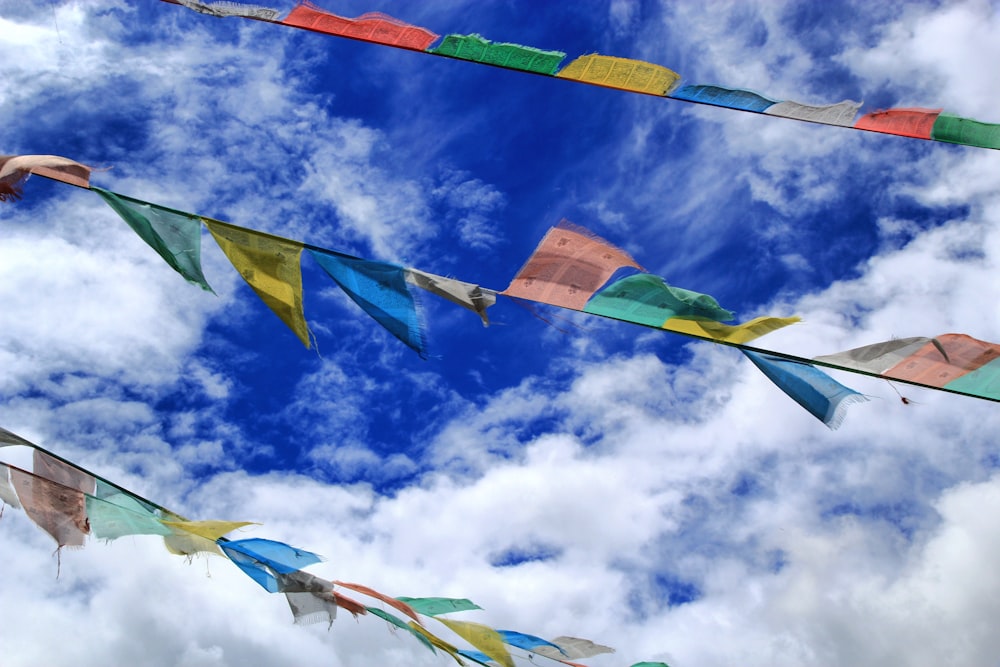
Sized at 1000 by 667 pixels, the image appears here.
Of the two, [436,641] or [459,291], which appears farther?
[436,641]

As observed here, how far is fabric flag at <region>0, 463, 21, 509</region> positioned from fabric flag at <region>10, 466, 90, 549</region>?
37 millimetres

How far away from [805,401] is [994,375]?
3.16 ft

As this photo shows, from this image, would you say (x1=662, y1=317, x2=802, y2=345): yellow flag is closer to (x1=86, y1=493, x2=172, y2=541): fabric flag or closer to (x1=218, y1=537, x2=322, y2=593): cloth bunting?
(x1=218, y1=537, x2=322, y2=593): cloth bunting

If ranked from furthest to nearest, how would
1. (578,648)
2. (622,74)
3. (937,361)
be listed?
(578,648) → (622,74) → (937,361)

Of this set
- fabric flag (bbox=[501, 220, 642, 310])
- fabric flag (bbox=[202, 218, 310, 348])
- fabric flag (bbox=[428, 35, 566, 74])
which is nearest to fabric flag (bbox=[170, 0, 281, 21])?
fabric flag (bbox=[428, 35, 566, 74])

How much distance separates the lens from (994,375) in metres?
4.40

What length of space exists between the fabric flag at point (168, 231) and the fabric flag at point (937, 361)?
3500mm

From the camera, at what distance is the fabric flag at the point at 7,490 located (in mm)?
5797

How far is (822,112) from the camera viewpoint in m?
4.96

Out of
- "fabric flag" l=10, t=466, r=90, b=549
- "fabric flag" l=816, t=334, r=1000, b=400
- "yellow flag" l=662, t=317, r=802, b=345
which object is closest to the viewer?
"fabric flag" l=816, t=334, r=1000, b=400

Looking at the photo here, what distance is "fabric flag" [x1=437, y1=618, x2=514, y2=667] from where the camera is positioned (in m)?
5.61

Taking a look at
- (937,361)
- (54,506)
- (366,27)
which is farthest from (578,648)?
(366,27)

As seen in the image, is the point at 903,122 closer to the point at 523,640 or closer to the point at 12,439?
the point at 523,640

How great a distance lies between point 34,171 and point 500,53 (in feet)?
9.27
